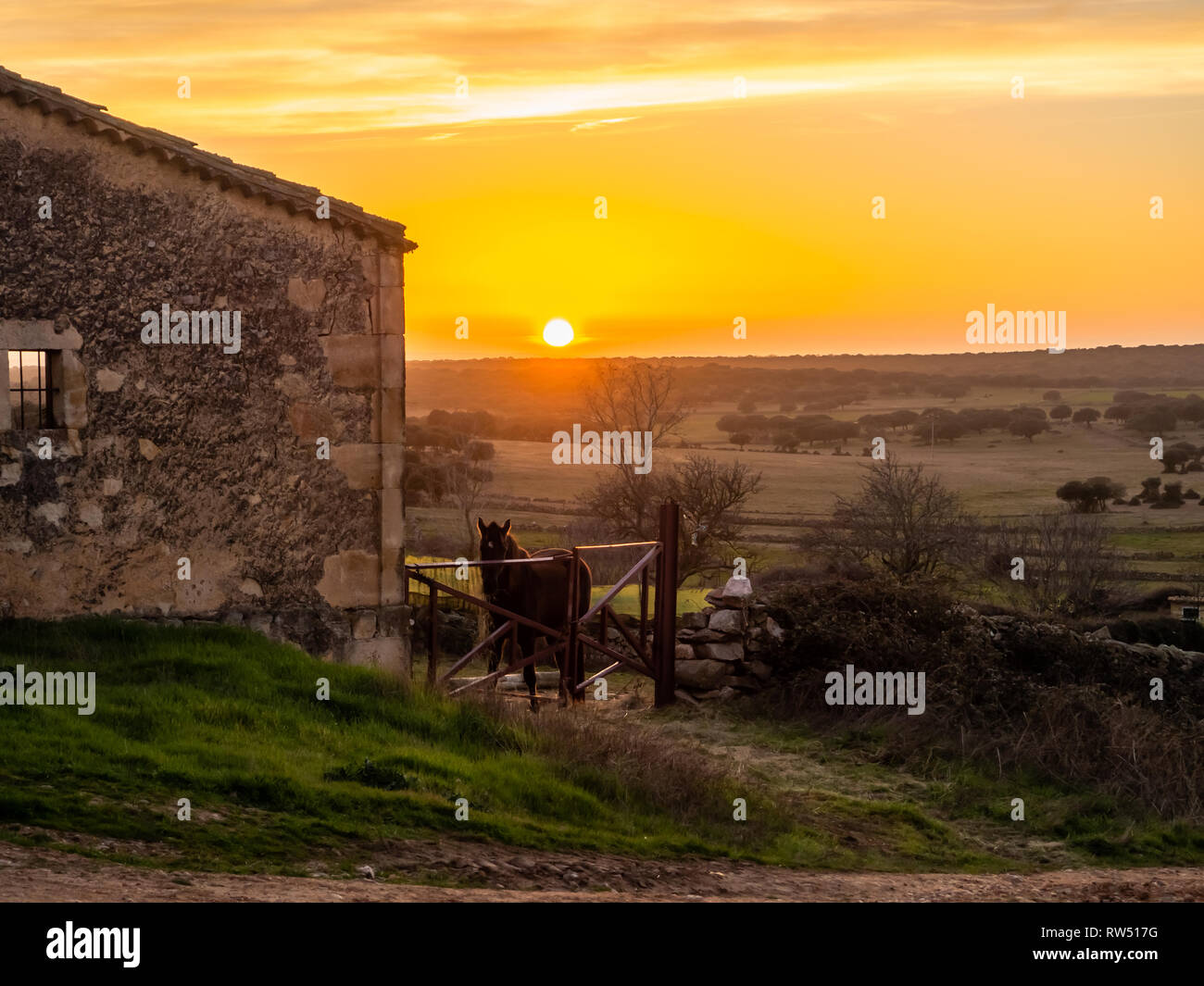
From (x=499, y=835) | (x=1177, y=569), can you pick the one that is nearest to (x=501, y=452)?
(x=1177, y=569)

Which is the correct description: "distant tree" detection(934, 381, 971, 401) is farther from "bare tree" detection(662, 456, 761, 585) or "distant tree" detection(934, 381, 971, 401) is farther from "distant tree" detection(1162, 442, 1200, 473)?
"bare tree" detection(662, 456, 761, 585)

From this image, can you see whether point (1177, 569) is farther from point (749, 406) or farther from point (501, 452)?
point (749, 406)

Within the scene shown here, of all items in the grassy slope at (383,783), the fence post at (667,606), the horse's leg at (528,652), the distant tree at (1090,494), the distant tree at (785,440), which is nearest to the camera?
the grassy slope at (383,783)

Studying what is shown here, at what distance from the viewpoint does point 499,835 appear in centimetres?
991

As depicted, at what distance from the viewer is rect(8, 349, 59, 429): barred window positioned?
13.6 m

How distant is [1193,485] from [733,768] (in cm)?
6386

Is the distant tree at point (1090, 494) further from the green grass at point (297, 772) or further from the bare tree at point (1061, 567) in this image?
the green grass at point (297, 772)

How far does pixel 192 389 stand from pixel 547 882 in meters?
7.33

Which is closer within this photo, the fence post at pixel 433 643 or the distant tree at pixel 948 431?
the fence post at pixel 433 643

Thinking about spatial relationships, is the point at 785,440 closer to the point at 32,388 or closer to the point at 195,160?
the point at 195,160

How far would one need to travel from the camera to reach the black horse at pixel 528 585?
1573cm

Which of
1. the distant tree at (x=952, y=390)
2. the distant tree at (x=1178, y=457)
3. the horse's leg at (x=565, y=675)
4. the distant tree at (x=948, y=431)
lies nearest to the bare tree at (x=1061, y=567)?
the horse's leg at (x=565, y=675)

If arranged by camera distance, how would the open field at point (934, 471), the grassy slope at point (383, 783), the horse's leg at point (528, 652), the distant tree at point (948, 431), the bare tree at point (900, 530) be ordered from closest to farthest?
the grassy slope at point (383, 783) → the horse's leg at point (528, 652) → the bare tree at point (900, 530) → the open field at point (934, 471) → the distant tree at point (948, 431)

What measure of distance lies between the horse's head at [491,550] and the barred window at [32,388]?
4.69 meters
